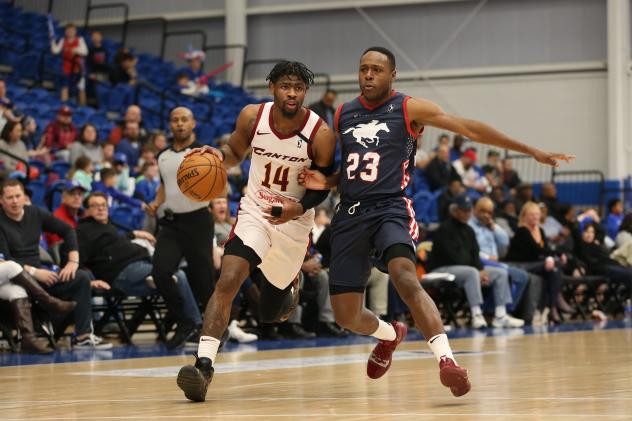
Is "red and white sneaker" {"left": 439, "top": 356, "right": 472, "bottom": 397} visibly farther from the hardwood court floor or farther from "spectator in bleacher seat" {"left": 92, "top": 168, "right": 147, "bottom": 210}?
"spectator in bleacher seat" {"left": 92, "top": 168, "right": 147, "bottom": 210}

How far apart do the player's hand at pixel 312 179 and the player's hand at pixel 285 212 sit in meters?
0.12

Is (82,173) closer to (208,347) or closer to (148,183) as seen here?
(148,183)

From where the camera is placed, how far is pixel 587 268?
16312mm

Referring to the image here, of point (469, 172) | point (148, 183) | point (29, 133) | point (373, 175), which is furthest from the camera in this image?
point (469, 172)

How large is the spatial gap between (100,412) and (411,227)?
6.35 feet

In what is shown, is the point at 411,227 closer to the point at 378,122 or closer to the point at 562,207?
the point at 378,122

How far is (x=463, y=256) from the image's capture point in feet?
43.9

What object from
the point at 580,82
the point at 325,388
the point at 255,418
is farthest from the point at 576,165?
the point at 255,418

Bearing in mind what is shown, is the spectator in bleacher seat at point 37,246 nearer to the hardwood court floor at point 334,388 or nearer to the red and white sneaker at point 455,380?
the hardwood court floor at point 334,388

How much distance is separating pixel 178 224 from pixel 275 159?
323 centimetres

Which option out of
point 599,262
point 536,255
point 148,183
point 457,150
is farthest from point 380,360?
point 457,150

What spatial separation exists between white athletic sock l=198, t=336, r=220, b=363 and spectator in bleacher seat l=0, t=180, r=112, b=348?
4159mm

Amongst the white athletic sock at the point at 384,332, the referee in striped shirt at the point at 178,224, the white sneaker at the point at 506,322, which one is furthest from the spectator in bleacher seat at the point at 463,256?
the white athletic sock at the point at 384,332

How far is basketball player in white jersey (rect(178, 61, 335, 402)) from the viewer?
20.7ft
